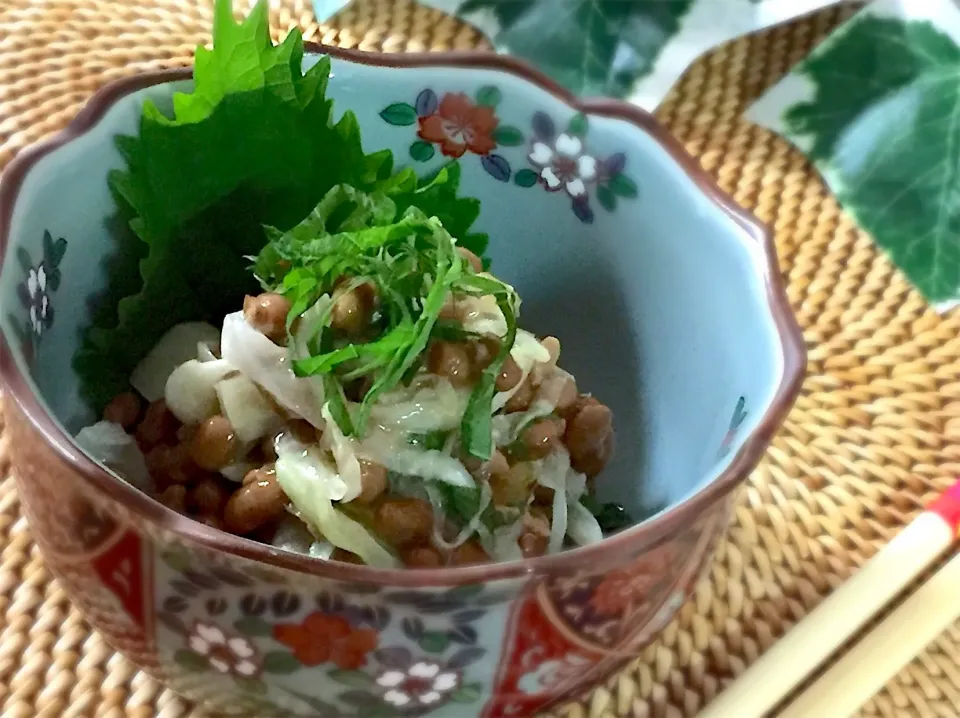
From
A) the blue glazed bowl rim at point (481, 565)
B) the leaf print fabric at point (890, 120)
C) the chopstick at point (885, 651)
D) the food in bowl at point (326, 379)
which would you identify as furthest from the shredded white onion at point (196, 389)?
the leaf print fabric at point (890, 120)

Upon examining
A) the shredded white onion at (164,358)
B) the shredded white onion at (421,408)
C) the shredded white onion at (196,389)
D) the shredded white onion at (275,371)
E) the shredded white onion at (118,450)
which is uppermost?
the shredded white onion at (421,408)

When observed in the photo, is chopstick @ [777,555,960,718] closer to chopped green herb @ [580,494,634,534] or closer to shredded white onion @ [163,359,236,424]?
chopped green herb @ [580,494,634,534]

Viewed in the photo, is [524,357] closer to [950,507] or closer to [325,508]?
[325,508]

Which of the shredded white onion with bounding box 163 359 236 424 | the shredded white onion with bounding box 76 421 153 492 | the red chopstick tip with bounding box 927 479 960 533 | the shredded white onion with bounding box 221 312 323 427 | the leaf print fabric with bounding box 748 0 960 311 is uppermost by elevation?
the leaf print fabric with bounding box 748 0 960 311

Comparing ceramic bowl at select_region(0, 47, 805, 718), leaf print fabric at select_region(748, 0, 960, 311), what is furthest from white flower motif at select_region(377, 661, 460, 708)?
leaf print fabric at select_region(748, 0, 960, 311)

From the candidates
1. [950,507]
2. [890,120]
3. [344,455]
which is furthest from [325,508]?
[890,120]

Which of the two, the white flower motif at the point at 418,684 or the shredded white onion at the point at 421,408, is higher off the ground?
the shredded white onion at the point at 421,408

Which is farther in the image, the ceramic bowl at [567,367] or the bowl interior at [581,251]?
the bowl interior at [581,251]

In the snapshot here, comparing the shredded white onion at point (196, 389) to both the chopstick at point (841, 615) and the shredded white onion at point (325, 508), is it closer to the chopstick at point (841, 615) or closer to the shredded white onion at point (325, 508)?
the shredded white onion at point (325, 508)
